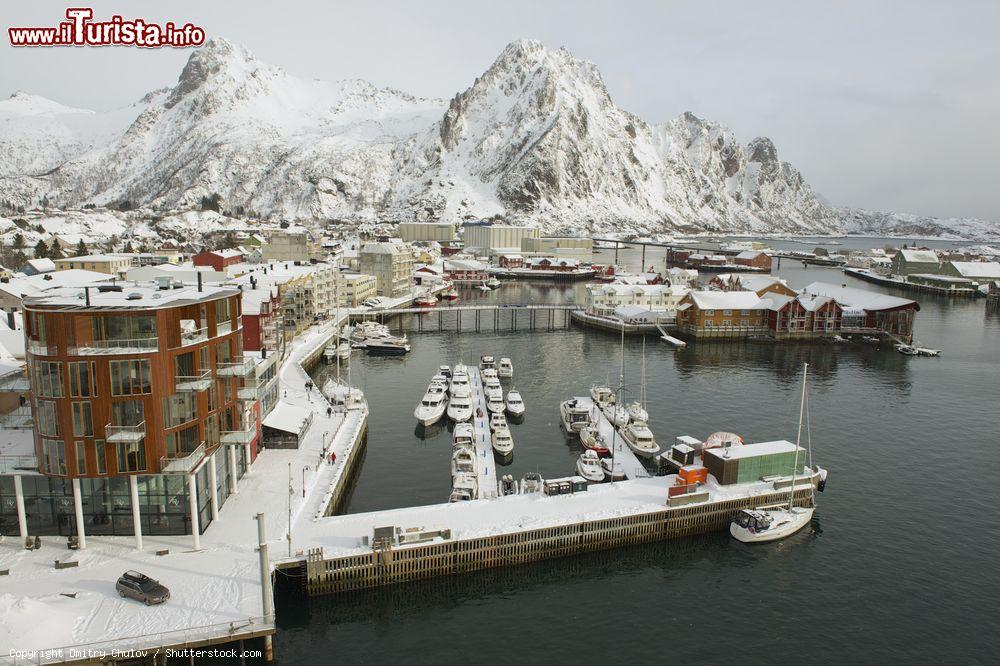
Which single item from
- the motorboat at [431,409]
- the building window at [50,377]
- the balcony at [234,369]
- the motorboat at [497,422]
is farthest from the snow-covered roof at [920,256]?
the building window at [50,377]

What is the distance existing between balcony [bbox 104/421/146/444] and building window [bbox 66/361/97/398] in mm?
1549

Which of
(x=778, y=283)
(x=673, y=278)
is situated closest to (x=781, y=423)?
(x=778, y=283)

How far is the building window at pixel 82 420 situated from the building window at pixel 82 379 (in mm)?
408

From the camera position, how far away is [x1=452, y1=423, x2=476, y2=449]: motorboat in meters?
42.8

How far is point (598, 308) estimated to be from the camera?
99.8m

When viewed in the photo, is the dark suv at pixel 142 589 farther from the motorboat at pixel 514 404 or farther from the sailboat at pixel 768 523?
the motorboat at pixel 514 404

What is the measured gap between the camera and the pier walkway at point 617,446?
40094 millimetres

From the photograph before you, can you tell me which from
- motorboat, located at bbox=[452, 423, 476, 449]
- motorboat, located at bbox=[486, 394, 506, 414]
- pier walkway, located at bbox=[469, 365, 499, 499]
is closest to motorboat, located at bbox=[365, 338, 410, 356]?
pier walkway, located at bbox=[469, 365, 499, 499]

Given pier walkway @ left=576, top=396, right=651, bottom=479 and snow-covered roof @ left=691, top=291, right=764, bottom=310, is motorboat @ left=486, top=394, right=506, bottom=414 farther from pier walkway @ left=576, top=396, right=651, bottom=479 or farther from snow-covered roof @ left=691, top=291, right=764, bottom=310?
snow-covered roof @ left=691, top=291, right=764, bottom=310

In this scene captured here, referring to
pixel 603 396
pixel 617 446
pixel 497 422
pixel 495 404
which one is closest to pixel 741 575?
pixel 617 446

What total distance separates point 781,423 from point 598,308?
4897 centimetres

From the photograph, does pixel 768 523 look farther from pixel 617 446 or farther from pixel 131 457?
pixel 131 457

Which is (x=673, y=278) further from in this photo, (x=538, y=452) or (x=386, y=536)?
(x=386, y=536)

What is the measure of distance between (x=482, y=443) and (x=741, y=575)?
19.1 metres
